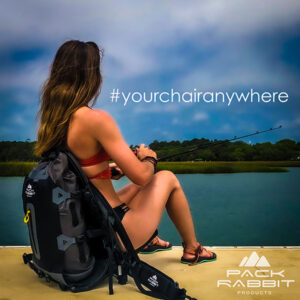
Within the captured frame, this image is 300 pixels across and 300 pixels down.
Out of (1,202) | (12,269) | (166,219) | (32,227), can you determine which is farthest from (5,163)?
(32,227)

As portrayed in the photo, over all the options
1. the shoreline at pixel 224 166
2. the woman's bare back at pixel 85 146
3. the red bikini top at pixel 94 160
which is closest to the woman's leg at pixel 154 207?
the woman's bare back at pixel 85 146

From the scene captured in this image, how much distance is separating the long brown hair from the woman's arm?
112mm

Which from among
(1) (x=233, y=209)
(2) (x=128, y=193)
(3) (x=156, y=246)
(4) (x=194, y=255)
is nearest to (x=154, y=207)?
(2) (x=128, y=193)

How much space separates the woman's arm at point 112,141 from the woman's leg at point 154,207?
0.61 feet

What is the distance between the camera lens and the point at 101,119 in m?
1.67

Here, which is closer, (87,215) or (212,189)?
(87,215)

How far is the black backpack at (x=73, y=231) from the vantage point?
167 centimetres

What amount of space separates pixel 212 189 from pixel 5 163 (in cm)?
209

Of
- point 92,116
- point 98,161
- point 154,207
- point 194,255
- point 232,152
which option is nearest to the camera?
point 92,116

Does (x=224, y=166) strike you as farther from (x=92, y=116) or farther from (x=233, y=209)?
(x=92, y=116)

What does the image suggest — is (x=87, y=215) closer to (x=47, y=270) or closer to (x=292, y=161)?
(x=47, y=270)

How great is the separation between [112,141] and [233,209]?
2.45 meters

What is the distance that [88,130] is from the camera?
168 centimetres

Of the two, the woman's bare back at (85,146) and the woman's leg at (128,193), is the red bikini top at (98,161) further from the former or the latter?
the woman's leg at (128,193)
